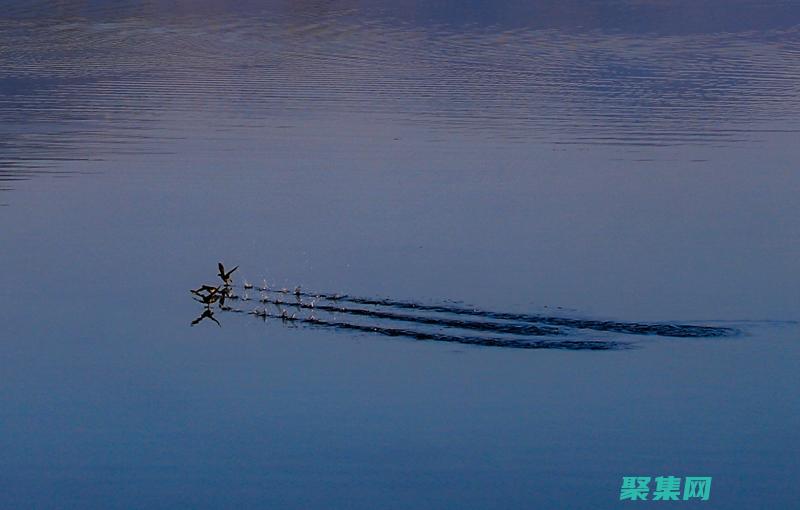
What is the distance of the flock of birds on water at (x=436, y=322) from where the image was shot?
15102 millimetres

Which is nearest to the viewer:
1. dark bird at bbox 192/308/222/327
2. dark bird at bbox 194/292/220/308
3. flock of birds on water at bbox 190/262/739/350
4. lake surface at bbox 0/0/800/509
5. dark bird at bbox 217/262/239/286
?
lake surface at bbox 0/0/800/509

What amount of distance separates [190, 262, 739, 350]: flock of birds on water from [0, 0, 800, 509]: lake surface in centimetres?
13

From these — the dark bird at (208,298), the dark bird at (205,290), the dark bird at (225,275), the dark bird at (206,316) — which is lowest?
the dark bird at (206,316)

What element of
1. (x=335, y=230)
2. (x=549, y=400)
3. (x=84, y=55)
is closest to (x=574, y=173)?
(x=335, y=230)

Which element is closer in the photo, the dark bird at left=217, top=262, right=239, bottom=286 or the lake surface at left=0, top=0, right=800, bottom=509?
the lake surface at left=0, top=0, right=800, bottom=509

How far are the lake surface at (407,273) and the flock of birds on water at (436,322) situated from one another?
0.13 metres

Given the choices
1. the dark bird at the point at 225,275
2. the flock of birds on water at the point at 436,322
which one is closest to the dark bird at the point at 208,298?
the flock of birds on water at the point at 436,322

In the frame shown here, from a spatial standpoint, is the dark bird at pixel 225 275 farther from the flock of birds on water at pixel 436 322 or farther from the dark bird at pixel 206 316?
the dark bird at pixel 206 316

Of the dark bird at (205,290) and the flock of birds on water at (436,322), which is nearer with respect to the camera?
the flock of birds on water at (436,322)

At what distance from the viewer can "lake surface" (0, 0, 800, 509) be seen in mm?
12359

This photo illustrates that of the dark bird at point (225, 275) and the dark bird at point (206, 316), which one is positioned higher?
the dark bird at point (225, 275)

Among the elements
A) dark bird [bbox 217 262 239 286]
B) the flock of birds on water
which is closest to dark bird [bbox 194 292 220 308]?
the flock of birds on water

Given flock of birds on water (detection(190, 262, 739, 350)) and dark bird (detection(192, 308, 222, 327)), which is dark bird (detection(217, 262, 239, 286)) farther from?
dark bird (detection(192, 308, 222, 327))

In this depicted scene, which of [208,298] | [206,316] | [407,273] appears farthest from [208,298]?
[407,273]
